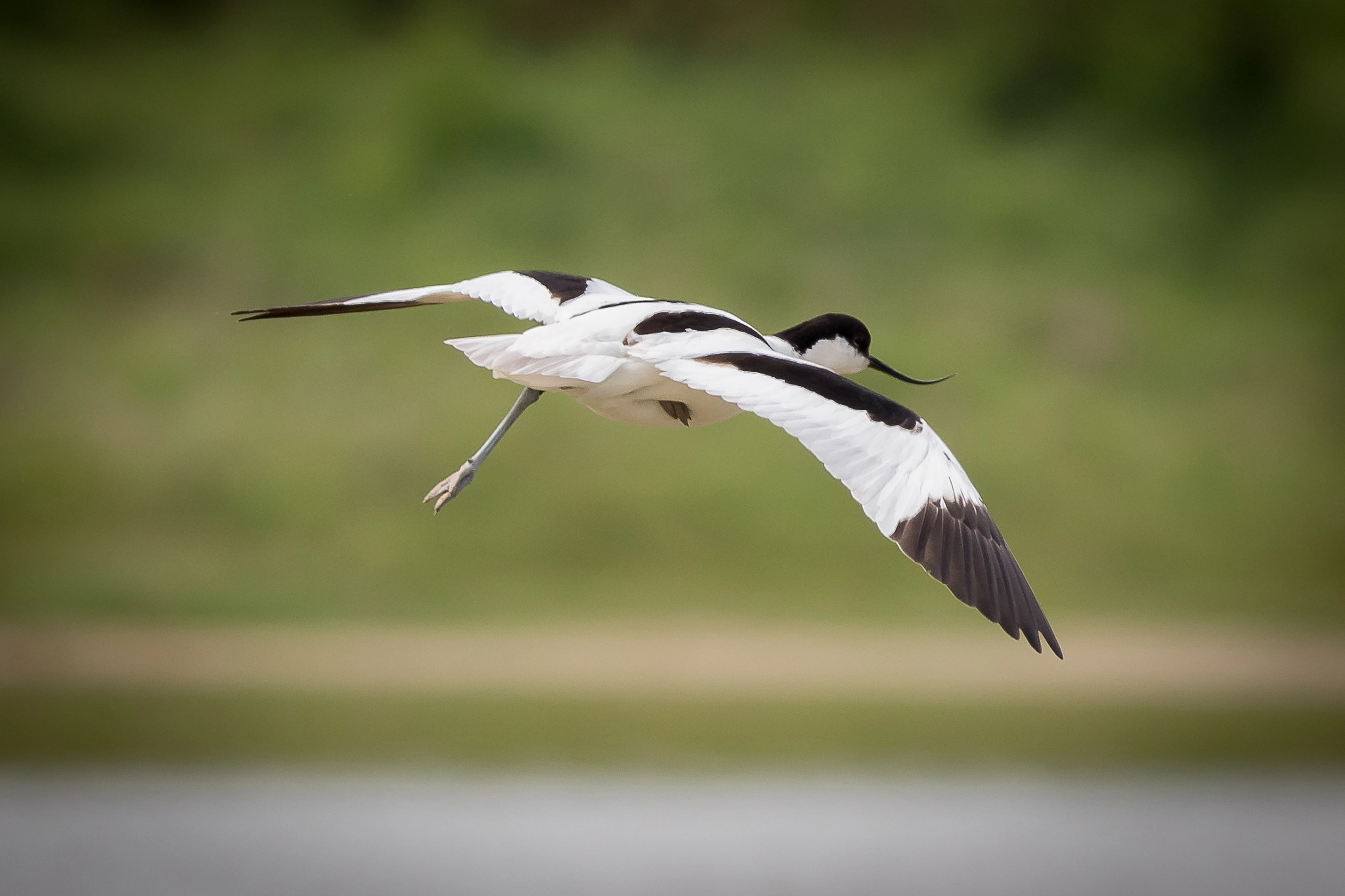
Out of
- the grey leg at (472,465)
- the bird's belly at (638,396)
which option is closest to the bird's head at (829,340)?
the bird's belly at (638,396)

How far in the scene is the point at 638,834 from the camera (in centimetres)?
1152

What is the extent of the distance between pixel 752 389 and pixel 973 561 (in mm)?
602

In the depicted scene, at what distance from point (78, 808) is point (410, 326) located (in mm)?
5071

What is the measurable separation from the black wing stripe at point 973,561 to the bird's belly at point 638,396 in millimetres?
599

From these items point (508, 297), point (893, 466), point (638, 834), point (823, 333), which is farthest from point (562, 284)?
point (638, 834)

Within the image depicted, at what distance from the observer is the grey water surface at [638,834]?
9.98m

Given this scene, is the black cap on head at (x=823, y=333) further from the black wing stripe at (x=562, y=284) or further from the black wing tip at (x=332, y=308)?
the black wing tip at (x=332, y=308)

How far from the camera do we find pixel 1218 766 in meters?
11.5

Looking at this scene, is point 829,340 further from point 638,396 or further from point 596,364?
point 596,364

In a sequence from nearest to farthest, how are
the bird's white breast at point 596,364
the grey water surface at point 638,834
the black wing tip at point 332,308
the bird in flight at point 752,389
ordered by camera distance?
the bird in flight at point 752,389 < the bird's white breast at point 596,364 < the black wing tip at point 332,308 < the grey water surface at point 638,834

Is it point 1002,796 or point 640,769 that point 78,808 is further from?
point 1002,796

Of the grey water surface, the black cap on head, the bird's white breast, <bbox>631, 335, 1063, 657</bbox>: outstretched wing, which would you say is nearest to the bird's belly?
the bird's white breast

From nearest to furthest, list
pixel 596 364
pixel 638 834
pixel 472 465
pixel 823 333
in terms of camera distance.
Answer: pixel 596 364 → pixel 472 465 → pixel 823 333 → pixel 638 834

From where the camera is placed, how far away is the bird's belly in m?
4.32
